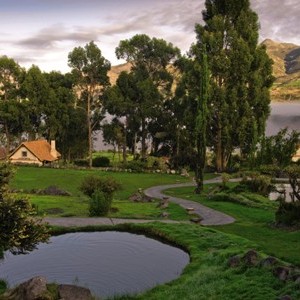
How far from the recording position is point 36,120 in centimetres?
9412

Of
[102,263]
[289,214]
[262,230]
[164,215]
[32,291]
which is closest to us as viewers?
[32,291]

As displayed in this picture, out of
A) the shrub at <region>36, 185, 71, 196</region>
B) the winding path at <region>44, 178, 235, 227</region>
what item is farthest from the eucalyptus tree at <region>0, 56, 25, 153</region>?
the winding path at <region>44, 178, 235, 227</region>

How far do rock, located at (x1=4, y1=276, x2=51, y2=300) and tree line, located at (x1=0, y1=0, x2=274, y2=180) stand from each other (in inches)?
2206

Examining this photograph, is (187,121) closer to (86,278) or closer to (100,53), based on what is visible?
(100,53)

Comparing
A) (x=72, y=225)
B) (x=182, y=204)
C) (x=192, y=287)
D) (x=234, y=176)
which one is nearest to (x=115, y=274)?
(x=192, y=287)

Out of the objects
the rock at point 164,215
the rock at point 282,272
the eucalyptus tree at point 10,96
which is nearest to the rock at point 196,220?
the rock at point 164,215

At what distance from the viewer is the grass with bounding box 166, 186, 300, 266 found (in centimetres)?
2277

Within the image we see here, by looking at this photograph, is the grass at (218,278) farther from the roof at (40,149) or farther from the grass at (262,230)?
the roof at (40,149)

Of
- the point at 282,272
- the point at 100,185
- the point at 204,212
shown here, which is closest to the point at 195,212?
the point at 204,212

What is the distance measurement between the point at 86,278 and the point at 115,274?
1476 millimetres

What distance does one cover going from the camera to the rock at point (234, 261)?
758 inches

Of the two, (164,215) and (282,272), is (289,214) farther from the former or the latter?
(282,272)

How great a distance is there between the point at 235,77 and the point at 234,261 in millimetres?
56164

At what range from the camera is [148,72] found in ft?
293
